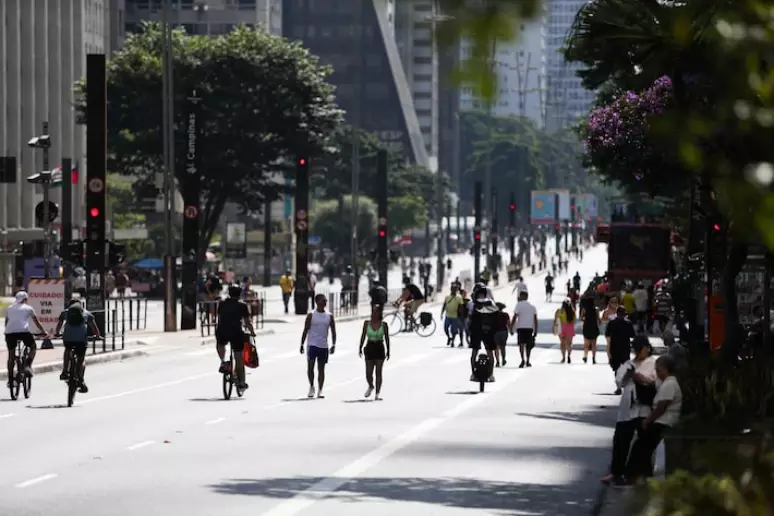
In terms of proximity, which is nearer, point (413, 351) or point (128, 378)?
point (128, 378)

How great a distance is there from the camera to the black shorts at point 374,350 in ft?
101

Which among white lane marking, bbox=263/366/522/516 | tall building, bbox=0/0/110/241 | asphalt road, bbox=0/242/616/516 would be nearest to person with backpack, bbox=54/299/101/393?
asphalt road, bbox=0/242/616/516

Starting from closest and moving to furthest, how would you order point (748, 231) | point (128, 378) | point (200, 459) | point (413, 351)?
point (748, 231)
point (200, 459)
point (128, 378)
point (413, 351)

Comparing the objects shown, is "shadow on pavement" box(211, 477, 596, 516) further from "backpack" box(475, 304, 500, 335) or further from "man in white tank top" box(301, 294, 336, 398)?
"backpack" box(475, 304, 500, 335)

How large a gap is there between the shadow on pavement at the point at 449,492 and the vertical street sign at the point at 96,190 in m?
28.9

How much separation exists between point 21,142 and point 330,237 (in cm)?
6515

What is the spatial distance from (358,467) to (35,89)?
97077mm

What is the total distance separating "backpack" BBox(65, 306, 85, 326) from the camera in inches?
1140

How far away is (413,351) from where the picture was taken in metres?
52.4

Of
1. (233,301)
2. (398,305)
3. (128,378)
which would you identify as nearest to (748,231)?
(233,301)

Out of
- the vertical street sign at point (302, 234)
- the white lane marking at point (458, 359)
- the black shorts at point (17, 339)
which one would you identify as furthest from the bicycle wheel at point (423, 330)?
the black shorts at point (17, 339)

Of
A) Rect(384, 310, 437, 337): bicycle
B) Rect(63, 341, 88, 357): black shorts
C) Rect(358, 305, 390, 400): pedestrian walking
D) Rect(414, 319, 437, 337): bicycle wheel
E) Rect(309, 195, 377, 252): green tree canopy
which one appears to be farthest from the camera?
Rect(309, 195, 377, 252): green tree canopy

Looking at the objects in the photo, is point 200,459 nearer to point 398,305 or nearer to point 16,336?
point 16,336

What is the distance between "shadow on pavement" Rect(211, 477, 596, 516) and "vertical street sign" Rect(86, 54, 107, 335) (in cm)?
2893
